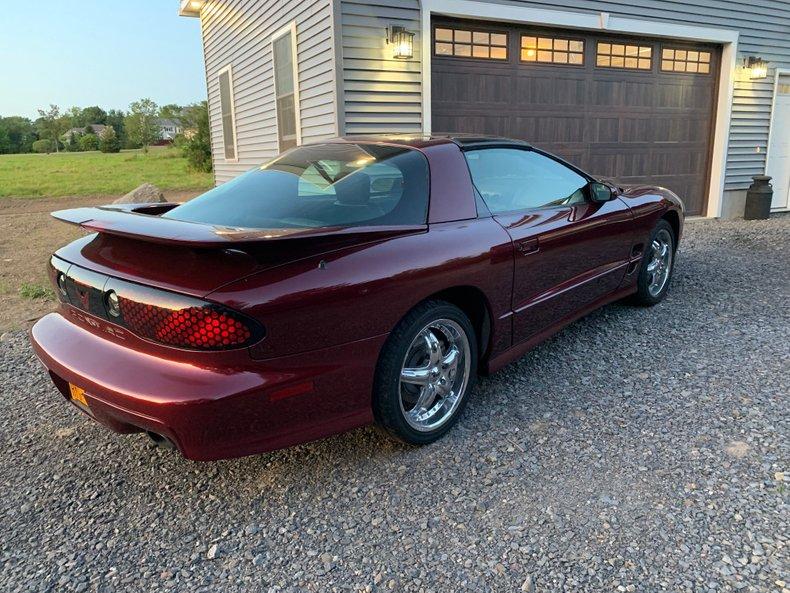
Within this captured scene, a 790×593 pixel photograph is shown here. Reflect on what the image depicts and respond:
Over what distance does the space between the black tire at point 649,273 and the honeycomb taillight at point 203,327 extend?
342 centimetres

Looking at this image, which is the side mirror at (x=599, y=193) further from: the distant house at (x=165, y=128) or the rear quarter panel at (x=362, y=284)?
the distant house at (x=165, y=128)

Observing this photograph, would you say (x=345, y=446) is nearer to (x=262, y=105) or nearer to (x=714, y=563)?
(x=714, y=563)

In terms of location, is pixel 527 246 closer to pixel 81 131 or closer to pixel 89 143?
pixel 89 143

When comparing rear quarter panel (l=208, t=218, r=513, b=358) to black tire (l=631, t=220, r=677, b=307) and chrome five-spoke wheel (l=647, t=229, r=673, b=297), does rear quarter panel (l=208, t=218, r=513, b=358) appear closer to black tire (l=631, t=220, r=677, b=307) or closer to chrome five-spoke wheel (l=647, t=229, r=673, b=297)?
black tire (l=631, t=220, r=677, b=307)

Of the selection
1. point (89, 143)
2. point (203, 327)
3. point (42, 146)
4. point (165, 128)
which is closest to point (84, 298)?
point (203, 327)

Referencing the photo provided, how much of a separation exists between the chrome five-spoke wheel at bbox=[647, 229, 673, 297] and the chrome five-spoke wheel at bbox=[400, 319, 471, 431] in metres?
2.46

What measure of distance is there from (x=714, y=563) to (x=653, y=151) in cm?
856

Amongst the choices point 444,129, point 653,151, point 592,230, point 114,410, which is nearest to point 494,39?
point 444,129

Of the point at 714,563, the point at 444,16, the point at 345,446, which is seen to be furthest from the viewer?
the point at 444,16

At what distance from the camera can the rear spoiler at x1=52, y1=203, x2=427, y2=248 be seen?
207cm

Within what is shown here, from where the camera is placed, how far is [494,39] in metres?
7.66

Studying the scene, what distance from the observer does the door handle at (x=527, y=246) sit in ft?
10.4

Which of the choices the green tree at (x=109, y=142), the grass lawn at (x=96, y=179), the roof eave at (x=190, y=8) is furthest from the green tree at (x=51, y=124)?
the roof eave at (x=190, y=8)

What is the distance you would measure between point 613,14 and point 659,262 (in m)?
5.04
